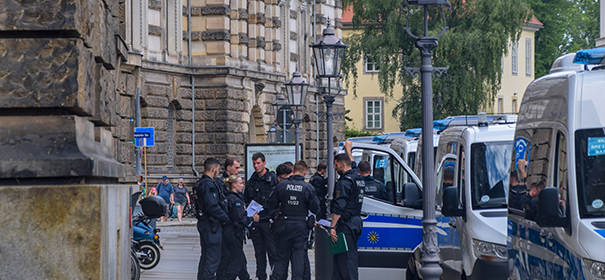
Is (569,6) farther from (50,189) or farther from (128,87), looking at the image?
(50,189)

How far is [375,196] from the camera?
1278cm

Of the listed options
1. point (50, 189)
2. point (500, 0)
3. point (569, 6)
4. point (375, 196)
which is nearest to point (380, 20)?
point (500, 0)

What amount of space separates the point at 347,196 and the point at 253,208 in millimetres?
1860

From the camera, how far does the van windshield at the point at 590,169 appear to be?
6564mm

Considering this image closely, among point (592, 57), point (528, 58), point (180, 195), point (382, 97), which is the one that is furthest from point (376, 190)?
point (528, 58)

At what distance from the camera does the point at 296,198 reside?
12398mm

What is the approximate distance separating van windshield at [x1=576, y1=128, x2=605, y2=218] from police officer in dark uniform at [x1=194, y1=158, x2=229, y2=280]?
20.7 ft

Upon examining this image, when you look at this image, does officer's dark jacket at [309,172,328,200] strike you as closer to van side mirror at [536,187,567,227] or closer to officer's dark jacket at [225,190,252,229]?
officer's dark jacket at [225,190,252,229]

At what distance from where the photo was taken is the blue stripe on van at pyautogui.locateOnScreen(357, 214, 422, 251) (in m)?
12.5

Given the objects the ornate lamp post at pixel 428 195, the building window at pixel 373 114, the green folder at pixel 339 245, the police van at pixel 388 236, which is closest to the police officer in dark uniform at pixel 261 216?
the green folder at pixel 339 245

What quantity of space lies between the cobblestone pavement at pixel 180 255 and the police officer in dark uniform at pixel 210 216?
2.39 m

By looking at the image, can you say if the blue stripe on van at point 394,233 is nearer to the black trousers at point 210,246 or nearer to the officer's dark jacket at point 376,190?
the officer's dark jacket at point 376,190

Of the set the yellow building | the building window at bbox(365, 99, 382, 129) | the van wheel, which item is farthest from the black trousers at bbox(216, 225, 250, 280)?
the building window at bbox(365, 99, 382, 129)

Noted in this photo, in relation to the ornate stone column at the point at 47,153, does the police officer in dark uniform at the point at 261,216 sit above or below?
below
